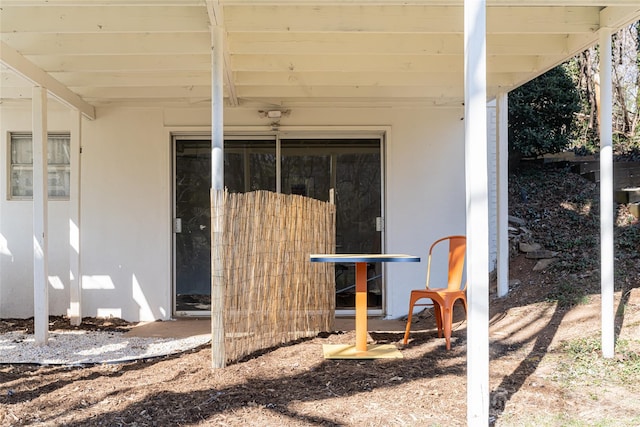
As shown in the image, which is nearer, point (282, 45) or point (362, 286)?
point (362, 286)

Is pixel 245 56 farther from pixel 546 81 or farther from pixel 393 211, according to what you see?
pixel 546 81

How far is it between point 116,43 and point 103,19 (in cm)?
43

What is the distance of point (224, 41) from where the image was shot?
14.0ft

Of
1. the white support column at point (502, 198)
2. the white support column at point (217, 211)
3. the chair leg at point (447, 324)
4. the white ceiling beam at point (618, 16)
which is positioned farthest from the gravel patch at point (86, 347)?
the white ceiling beam at point (618, 16)

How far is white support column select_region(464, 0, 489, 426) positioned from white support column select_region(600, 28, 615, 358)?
5.88ft

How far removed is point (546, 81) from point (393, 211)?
4.48 meters

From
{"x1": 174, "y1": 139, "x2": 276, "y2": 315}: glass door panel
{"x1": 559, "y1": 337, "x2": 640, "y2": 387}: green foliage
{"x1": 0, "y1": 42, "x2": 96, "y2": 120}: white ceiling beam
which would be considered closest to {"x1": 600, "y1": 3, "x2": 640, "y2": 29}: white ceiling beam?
{"x1": 559, "y1": 337, "x2": 640, "y2": 387}: green foliage

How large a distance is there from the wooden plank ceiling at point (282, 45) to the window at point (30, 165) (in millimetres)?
624

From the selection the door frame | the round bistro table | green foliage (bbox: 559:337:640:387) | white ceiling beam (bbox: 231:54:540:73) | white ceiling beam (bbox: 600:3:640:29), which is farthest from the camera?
the door frame

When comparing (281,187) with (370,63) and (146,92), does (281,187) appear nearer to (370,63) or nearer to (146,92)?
(146,92)

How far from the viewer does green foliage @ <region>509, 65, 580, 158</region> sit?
914 cm

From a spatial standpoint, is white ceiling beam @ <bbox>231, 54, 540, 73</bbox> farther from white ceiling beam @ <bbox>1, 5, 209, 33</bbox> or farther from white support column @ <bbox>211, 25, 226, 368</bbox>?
white support column @ <bbox>211, 25, 226, 368</bbox>

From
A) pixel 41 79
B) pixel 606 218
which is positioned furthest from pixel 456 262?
pixel 41 79

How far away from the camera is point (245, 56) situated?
5.01m
